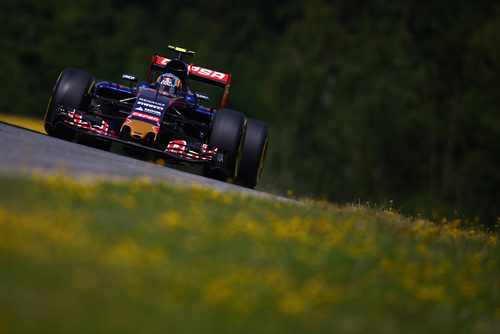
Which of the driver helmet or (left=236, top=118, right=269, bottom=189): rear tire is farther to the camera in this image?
the driver helmet

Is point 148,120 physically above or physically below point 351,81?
below

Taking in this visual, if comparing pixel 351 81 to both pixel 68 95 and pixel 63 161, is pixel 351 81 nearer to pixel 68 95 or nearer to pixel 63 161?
pixel 68 95

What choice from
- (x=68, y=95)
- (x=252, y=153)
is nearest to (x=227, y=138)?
(x=252, y=153)

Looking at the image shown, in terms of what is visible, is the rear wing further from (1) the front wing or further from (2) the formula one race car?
(1) the front wing

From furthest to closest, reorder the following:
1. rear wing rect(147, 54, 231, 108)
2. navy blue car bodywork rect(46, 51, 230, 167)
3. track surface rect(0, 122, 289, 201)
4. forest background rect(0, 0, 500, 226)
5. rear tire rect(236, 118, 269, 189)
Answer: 1. forest background rect(0, 0, 500, 226)
2. rear wing rect(147, 54, 231, 108)
3. rear tire rect(236, 118, 269, 189)
4. navy blue car bodywork rect(46, 51, 230, 167)
5. track surface rect(0, 122, 289, 201)

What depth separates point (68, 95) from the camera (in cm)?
1434

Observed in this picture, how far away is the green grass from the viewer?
554 cm

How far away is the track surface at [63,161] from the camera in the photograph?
32.0ft

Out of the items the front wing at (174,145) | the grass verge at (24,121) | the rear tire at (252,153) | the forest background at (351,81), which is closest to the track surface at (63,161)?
the front wing at (174,145)

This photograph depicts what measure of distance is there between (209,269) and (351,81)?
43.5 metres

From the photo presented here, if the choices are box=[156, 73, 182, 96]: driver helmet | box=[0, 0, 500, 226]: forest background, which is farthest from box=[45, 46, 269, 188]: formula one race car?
box=[0, 0, 500, 226]: forest background

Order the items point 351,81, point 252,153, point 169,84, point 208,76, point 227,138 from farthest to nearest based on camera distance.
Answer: point 351,81, point 208,76, point 169,84, point 252,153, point 227,138

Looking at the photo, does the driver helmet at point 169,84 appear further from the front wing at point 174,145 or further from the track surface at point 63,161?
the track surface at point 63,161

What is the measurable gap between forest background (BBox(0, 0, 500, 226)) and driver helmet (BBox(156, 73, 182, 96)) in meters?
19.4
